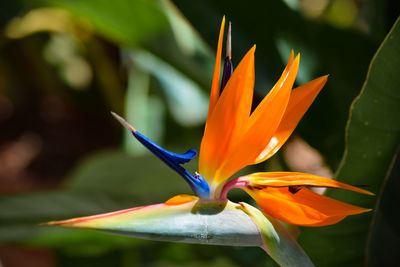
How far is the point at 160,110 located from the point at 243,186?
0.86m

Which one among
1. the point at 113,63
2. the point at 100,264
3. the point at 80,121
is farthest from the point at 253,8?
the point at 80,121

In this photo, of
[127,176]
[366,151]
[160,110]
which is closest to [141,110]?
[160,110]

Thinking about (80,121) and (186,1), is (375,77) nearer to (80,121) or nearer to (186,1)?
(186,1)

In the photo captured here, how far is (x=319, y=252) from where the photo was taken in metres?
0.51

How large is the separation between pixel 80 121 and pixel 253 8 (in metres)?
1.15

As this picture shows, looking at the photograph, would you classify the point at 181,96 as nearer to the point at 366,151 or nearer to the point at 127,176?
the point at 127,176

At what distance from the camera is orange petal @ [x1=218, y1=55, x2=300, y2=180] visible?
1.08 ft

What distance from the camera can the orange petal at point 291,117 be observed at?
37cm

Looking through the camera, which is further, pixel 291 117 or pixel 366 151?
pixel 366 151

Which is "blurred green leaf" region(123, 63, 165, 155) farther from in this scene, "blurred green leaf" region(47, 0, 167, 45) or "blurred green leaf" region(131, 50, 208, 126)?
"blurred green leaf" region(47, 0, 167, 45)

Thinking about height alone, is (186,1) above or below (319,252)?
above

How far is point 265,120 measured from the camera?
13.1 inches

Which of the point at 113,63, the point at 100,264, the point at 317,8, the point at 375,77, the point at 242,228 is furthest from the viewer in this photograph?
the point at 113,63

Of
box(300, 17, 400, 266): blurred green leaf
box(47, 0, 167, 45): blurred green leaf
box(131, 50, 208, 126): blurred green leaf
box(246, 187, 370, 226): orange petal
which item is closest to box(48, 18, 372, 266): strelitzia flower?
box(246, 187, 370, 226): orange petal
